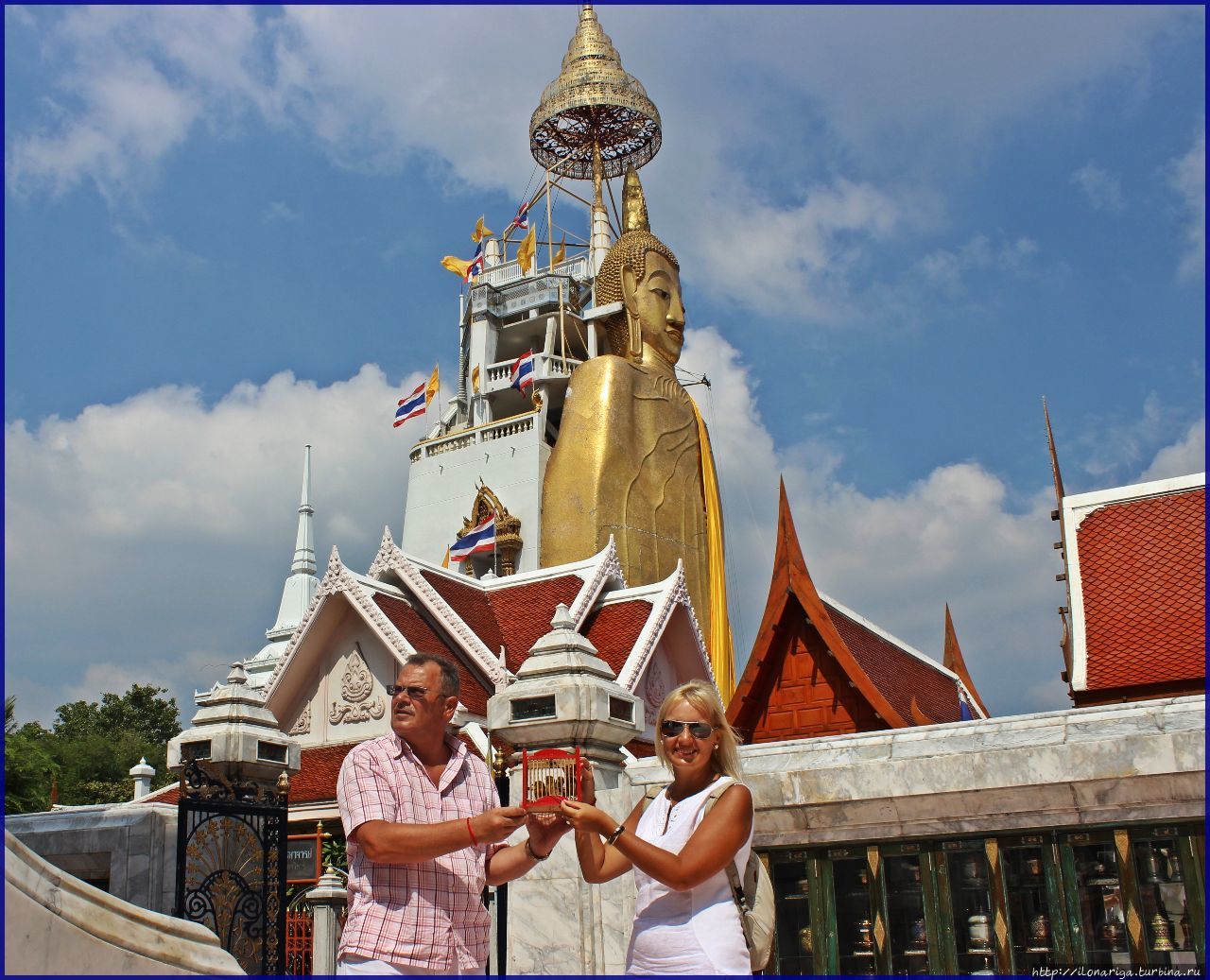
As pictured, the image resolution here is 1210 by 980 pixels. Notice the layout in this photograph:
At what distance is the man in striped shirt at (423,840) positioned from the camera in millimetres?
3885

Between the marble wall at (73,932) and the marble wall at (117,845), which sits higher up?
the marble wall at (117,845)

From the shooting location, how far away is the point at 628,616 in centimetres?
1728

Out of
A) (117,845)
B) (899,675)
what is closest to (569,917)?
(117,845)

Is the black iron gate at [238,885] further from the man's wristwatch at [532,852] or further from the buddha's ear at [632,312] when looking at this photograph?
the buddha's ear at [632,312]

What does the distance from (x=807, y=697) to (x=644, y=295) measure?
16667 mm

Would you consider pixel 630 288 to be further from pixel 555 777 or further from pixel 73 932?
pixel 73 932

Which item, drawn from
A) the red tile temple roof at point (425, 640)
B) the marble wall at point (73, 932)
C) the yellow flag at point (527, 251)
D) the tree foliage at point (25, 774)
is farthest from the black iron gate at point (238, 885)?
the yellow flag at point (527, 251)

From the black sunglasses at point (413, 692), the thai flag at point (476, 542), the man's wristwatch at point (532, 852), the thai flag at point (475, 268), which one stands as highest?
the thai flag at point (475, 268)

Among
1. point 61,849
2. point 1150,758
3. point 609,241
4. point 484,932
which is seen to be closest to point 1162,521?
point 1150,758

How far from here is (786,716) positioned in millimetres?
14180

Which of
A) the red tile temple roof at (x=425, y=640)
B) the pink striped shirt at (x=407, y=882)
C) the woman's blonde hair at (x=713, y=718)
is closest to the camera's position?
the pink striped shirt at (x=407, y=882)

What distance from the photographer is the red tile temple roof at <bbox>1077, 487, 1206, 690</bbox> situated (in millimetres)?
11320

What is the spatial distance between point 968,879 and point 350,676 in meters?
11.1

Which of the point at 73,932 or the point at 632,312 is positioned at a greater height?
the point at 632,312
